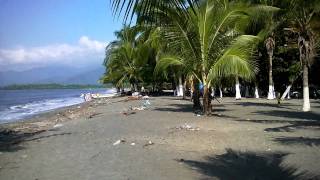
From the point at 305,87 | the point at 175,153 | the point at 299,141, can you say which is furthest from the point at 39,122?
the point at 299,141

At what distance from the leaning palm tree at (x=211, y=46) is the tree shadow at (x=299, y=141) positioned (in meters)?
7.10

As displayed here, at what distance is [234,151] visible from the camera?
33.9ft

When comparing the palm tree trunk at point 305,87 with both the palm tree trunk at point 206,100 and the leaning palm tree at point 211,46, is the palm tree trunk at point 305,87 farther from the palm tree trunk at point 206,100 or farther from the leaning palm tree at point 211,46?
the palm tree trunk at point 206,100

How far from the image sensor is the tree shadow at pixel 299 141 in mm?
10780

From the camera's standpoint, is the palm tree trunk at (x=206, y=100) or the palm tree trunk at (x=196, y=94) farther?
the palm tree trunk at (x=196, y=94)

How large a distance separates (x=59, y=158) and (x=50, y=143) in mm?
3425

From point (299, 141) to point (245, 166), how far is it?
304 cm

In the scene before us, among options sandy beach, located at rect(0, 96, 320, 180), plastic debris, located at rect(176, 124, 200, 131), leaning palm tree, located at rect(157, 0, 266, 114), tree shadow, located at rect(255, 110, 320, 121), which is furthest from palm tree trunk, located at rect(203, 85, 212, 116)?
plastic debris, located at rect(176, 124, 200, 131)

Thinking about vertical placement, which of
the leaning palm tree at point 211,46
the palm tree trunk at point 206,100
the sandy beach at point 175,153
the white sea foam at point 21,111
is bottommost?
the white sea foam at point 21,111

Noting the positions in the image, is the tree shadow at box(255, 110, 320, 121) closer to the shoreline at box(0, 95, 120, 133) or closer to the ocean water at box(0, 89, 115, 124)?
the shoreline at box(0, 95, 120, 133)

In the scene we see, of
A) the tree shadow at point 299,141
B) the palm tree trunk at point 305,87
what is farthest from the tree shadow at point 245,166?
the palm tree trunk at point 305,87

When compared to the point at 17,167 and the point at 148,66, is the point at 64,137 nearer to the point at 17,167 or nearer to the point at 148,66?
the point at 17,167

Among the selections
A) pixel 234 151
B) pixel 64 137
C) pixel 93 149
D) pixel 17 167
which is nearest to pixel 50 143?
pixel 64 137

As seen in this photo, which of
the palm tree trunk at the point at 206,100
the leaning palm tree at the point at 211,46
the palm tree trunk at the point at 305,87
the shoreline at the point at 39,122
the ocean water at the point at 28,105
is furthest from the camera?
the ocean water at the point at 28,105
